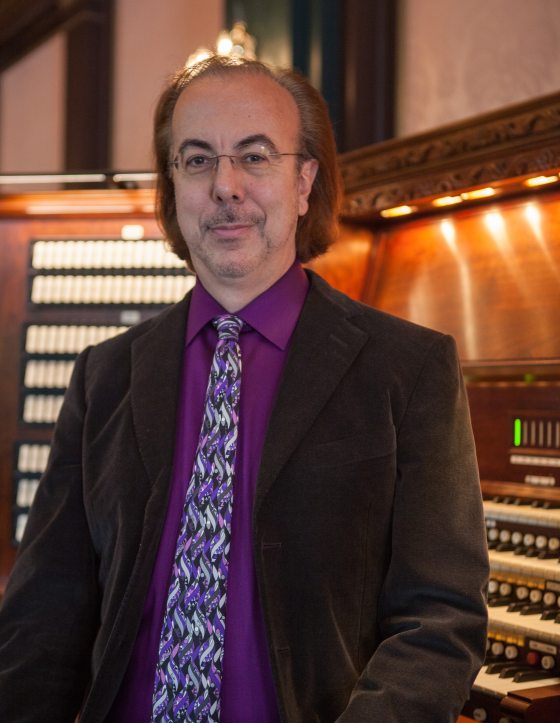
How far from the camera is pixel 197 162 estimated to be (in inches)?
76.6

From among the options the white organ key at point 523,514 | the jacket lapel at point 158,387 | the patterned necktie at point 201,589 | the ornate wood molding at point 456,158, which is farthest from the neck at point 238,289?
the white organ key at point 523,514

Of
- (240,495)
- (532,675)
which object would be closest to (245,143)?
(240,495)

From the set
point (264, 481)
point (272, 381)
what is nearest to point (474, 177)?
point (272, 381)

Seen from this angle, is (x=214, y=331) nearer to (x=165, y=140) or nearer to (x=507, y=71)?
(x=165, y=140)

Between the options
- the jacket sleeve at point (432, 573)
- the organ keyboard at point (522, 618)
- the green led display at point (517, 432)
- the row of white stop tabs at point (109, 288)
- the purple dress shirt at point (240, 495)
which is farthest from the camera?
the row of white stop tabs at point (109, 288)

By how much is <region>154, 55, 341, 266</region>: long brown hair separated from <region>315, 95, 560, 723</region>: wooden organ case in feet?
2.16

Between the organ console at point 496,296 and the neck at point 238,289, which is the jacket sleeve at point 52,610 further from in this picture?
the organ console at point 496,296

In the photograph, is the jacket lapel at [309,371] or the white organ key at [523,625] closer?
the jacket lapel at [309,371]

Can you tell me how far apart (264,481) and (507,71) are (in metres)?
2.48

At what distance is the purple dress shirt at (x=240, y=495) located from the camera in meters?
1.69

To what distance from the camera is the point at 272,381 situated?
73.5 inches

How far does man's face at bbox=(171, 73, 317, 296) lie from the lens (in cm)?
189

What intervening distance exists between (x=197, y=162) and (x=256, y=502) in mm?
675

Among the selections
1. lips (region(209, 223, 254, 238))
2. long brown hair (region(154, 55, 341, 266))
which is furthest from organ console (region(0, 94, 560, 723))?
lips (region(209, 223, 254, 238))
